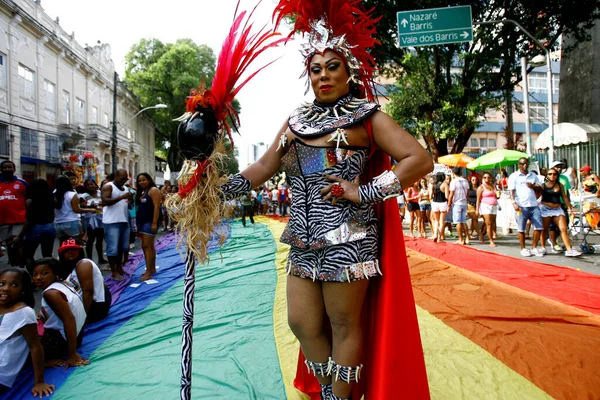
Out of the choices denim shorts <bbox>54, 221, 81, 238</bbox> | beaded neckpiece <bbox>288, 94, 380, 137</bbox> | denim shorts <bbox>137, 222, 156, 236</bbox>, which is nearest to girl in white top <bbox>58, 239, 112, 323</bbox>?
denim shorts <bbox>137, 222, 156, 236</bbox>

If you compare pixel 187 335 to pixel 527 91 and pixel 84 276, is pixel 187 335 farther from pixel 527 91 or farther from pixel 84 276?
pixel 527 91

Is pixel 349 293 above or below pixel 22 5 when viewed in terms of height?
below

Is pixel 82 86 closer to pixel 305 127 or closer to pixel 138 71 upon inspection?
pixel 138 71

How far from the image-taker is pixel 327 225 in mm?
1689

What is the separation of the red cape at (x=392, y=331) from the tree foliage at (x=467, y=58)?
439 inches

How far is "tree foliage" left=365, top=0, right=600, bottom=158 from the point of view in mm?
11398

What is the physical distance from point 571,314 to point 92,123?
86.7 ft

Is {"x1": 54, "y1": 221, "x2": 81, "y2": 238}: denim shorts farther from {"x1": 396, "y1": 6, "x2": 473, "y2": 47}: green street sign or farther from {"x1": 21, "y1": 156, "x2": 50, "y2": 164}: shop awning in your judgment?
{"x1": 21, "y1": 156, "x2": 50, "y2": 164}: shop awning

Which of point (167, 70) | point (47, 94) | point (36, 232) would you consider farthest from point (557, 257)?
point (167, 70)

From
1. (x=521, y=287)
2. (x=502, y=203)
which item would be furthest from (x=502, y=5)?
(x=521, y=287)

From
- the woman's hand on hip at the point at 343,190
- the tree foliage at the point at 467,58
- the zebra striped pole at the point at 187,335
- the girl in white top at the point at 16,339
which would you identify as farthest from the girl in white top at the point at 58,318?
the tree foliage at the point at 467,58

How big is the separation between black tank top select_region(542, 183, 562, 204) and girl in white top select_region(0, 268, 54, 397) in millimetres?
7106

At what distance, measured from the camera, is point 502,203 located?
32.3 feet

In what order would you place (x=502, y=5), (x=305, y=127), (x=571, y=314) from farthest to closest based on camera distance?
(x=502, y=5), (x=571, y=314), (x=305, y=127)
